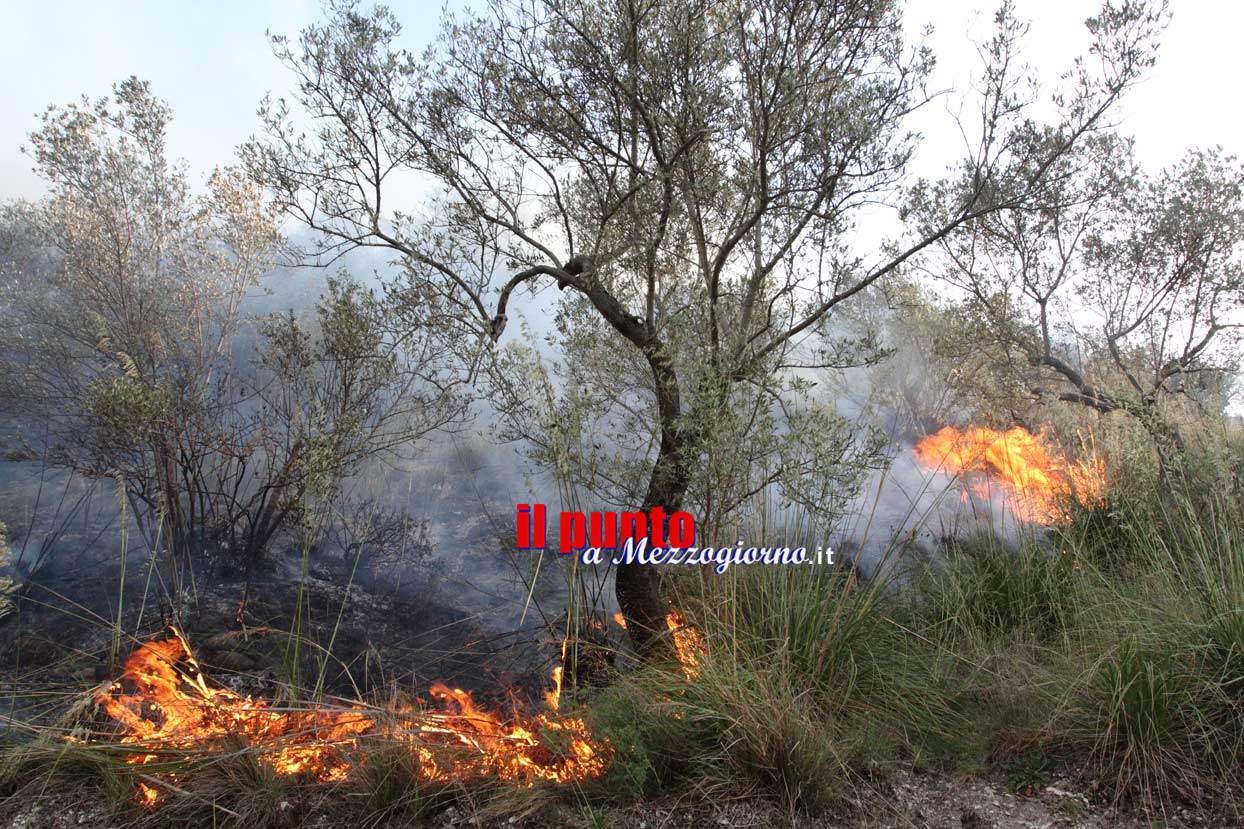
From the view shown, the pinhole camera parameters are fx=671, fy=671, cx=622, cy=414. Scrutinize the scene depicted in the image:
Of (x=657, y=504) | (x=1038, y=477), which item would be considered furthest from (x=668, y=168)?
(x=1038, y=477)

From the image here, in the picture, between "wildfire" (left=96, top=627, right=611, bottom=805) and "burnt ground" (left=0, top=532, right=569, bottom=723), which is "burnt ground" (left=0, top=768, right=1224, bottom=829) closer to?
"wildfire" (left=96, top=627, right=611, bottom=805)

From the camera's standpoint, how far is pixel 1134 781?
3.08 m

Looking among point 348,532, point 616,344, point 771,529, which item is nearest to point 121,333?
point 348,532

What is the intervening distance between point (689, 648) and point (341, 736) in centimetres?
195

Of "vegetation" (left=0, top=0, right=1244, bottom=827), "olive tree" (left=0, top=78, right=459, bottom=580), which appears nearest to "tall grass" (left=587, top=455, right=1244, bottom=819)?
"vegetation" (left=0, top=0, right=1244, bottom=827)

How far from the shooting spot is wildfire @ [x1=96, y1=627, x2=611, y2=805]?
10.7 ft

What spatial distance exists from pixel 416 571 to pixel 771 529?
18.6ft

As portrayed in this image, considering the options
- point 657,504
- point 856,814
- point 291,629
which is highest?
point 657,504

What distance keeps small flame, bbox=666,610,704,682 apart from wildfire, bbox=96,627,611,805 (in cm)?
68

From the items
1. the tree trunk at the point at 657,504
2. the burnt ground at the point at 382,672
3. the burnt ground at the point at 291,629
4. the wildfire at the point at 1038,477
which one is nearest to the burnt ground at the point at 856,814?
the burnt ground at the point at 382,672

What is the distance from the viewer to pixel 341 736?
11.4ft

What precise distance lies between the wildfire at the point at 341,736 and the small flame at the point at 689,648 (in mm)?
682

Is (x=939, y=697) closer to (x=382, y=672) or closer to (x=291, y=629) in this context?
(x=382, y=672)

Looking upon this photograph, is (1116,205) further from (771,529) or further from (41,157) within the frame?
(41,157)
